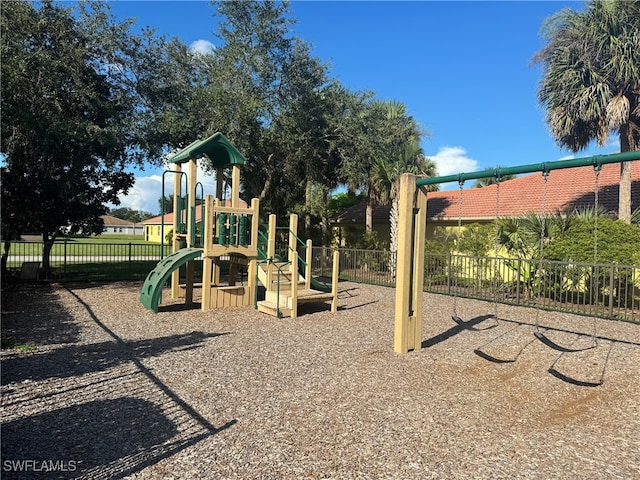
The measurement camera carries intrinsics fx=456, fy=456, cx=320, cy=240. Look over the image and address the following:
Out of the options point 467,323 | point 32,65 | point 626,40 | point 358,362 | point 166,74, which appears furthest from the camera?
point 166,74

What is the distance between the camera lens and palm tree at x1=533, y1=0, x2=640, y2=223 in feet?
40.2

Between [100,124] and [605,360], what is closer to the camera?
[605,360]

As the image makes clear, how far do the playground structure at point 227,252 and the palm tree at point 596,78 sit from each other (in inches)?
337

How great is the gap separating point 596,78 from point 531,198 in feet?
21.0

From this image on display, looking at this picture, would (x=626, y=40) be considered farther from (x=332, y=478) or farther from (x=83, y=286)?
(x=83, y=286)

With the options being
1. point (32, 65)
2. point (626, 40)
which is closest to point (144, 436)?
point (32, 65)

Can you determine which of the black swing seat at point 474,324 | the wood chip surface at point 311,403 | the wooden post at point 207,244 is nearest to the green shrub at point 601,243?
the wood chip surface at point 311,403

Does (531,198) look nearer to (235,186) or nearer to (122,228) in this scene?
(235,186)

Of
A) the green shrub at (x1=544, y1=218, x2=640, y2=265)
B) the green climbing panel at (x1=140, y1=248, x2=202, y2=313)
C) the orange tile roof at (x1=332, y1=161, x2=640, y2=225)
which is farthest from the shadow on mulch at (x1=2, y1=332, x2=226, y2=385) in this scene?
the orange tile roof at (x1=332, y1=161, x2=640, y2=225)

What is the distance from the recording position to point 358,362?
6.01m

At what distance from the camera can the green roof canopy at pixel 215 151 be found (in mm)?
10320

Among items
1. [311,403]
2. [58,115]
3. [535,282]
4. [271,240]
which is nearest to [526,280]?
[535,282]

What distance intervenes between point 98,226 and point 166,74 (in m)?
6.44

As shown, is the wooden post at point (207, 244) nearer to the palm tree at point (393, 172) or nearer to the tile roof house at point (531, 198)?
the palm tree at point (393, 172)
